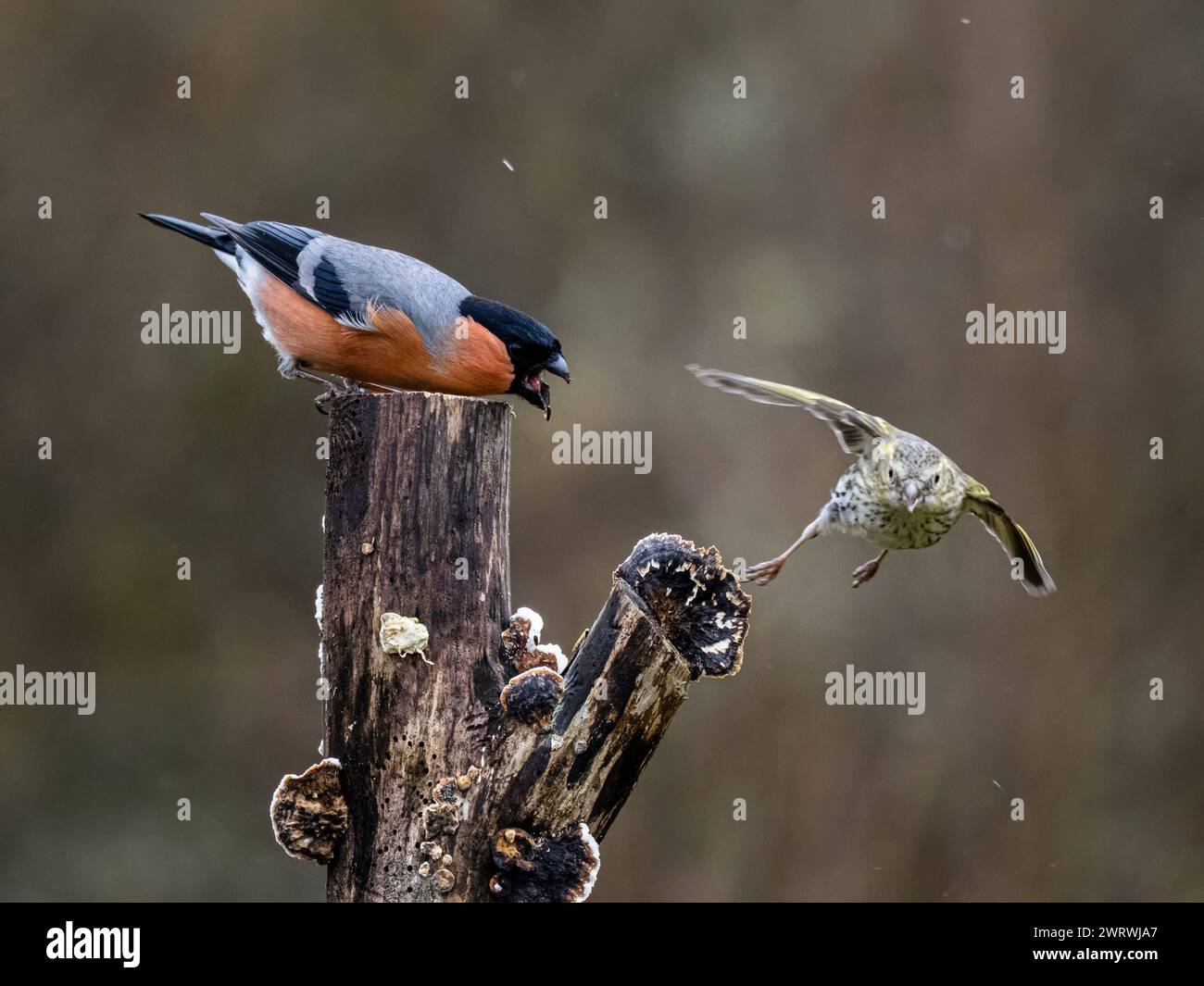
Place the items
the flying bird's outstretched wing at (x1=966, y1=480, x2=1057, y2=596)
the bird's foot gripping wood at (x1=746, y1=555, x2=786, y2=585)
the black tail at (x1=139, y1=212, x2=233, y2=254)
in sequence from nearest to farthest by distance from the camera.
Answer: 1. the flying bird's outstretched wing at (x1=966, y1=480, x2=1057, y2=596)
2. the bird's foot gripping wood at (x1=746, y1=555, x2=786, y2=585)
3. the black tail at (x1=139, y1=212, x2=233, y2=254)

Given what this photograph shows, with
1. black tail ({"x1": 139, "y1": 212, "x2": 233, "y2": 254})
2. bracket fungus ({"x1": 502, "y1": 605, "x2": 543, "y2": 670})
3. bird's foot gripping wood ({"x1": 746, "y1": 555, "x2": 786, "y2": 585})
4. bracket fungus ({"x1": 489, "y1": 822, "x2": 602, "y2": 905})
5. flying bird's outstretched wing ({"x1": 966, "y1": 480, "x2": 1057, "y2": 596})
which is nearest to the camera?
bracket fungus ({"x1": 489, "y1": 822, "x2": 602, "y2": 905})

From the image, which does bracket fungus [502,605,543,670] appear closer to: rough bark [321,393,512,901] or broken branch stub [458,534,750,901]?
rough bark [321,393,512,901]

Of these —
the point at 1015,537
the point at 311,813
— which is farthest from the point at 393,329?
the point at 1015,537

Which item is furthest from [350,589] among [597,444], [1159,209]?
[1159,209]

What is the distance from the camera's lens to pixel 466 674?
3297 mm

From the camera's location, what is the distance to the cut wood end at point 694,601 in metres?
3.29

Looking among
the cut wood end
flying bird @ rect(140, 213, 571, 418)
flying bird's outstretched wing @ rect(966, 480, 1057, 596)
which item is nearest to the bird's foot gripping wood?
flying bird's outstretched wing @ rect(966, 480, 1057, 596)

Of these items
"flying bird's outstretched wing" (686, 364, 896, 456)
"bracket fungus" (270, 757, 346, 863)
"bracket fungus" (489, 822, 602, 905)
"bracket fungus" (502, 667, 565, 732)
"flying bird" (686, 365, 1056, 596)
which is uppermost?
"flying bird's outstretched wing" (686, 364, 896, 456)

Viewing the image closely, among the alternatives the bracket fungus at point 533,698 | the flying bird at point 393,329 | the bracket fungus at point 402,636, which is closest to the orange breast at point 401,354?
the flying bird at point 393,329

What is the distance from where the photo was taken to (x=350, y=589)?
3.35m

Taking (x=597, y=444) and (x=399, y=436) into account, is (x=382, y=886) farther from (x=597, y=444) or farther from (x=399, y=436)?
(x=597, y=444)

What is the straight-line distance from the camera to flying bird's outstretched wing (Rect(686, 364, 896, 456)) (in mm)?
Result: 3986

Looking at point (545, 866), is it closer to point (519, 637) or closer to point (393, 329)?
point (519, 637)

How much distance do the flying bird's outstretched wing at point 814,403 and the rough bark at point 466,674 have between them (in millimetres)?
768
